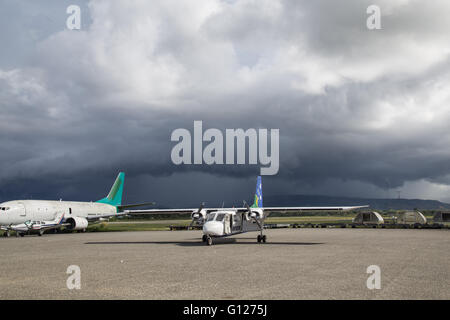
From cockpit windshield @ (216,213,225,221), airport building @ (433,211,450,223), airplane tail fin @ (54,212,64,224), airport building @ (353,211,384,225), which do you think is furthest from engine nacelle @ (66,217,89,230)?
airport building @ (433,211,450,223)

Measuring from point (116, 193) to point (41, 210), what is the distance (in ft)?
74.2

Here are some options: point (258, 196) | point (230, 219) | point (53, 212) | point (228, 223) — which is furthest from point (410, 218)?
point (53, 212)

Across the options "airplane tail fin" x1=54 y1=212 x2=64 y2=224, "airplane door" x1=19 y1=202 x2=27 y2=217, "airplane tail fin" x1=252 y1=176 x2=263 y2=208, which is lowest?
"airplane tail fin" x1=54 y1=212 x2=64 y2=224

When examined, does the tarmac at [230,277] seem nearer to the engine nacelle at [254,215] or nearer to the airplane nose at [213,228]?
the airplane nose at [213,228]

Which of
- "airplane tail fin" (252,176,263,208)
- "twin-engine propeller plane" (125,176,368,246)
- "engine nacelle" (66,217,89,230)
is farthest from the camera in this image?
"engine nacelle" (66,217,89,230)

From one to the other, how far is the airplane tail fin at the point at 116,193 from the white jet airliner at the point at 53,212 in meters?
1.63

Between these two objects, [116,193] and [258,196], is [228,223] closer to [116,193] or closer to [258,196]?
[258,196]

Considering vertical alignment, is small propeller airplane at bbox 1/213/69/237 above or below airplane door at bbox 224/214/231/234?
below

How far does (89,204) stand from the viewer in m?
61.2

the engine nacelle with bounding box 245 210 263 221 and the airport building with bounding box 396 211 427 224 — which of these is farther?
the airport building with bounding box 396 211 427 224

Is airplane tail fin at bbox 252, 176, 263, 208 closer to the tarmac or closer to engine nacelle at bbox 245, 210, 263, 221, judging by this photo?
engine nacelle at bbox 245, 210, 263, 221

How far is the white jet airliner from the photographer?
45969mm

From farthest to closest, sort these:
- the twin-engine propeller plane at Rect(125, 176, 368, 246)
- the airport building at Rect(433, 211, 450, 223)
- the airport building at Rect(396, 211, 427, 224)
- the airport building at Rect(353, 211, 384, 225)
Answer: the airport building at Rect(433, 211, 450, 223) → the airport building at Rect(396, 211, 427, 224) → the airport building at Rect(353, 211, 384, 225) → the twin-engine propeller plane at Rect(125, 176, 368, 246)

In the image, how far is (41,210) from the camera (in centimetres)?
4997
